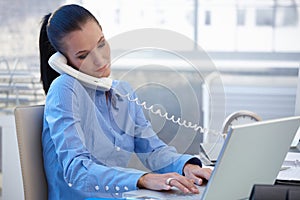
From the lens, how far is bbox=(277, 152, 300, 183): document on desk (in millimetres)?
1521

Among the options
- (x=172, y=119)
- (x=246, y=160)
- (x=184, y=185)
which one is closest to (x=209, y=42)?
(x=172, y=119)

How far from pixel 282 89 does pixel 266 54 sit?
0.85ft

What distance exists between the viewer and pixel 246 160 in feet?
3.84

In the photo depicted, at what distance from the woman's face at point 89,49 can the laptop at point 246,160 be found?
0.38m

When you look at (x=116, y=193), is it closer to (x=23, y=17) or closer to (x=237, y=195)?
(x=237, y=195)

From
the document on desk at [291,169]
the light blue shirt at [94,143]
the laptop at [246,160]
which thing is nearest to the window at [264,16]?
the document on desk at [291,169]

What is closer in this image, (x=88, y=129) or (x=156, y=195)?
(x=156, y=195)

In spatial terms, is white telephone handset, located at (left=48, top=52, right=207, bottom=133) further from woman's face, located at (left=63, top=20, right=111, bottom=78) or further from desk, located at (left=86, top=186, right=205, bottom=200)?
desk, located at (left=86, top=186, right=205, bottom=200)

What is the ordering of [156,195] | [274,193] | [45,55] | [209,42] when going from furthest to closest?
[209,42] → [45,55] → [156,195] → [274,193]

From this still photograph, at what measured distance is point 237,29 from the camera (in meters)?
4.09

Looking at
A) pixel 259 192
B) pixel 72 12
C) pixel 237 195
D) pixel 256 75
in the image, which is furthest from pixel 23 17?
pixel 259 192

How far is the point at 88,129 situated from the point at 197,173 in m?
0.31

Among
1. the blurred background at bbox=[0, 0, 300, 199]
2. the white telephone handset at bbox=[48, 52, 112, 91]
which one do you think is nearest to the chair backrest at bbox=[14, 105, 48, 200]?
the white telephone handset at bbox=[48, 52, 112, 91]

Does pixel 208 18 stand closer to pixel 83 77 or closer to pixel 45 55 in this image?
pixel 45 55
